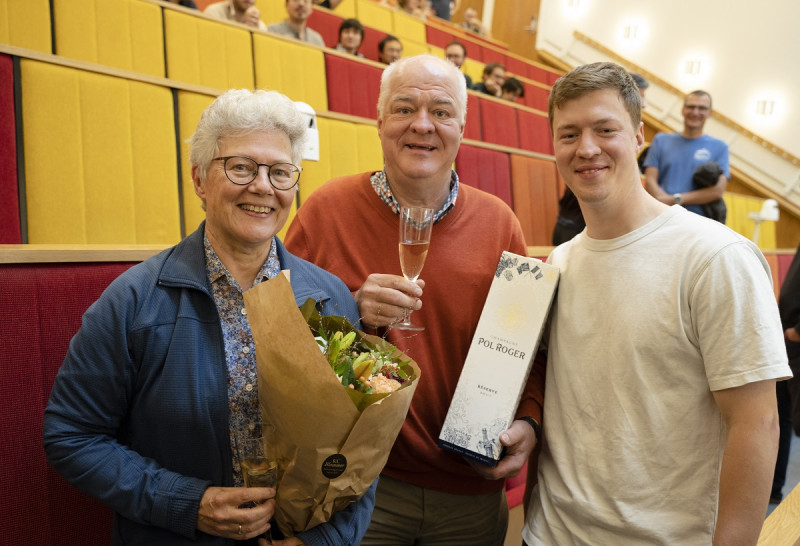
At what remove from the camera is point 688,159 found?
294 centimetres

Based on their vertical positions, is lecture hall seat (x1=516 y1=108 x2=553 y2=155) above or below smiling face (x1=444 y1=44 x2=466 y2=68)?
below

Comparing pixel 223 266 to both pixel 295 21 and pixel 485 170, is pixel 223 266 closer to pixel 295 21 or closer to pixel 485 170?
pixel 485 170

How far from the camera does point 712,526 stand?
751 mm

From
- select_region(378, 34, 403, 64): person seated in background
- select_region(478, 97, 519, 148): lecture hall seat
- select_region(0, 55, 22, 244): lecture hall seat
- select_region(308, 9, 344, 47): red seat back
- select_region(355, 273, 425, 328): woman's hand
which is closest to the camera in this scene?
select_region(355, 273, 425, 328): woman's hand

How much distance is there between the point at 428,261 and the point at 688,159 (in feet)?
7.93

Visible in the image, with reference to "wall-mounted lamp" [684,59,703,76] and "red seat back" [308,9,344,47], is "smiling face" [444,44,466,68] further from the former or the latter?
"wall-mounted lamp" [684,59,703,76]

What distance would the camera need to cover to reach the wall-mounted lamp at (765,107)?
18.2 ft

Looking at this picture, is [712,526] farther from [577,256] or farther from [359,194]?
[359,194]

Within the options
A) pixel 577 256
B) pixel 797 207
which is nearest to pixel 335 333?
pixel 577 256

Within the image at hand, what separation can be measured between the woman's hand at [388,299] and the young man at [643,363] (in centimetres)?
22

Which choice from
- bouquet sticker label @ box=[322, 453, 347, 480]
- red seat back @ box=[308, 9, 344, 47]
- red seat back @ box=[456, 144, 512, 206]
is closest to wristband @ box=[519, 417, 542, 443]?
bouquet sticker label @ box=[322, 453, 347, 480]

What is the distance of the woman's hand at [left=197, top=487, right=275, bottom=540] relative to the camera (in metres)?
0.67

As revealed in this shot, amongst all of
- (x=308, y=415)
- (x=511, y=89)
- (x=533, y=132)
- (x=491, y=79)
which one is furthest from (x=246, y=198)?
(x=511, y=89)

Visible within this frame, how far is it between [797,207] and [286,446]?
20.0 ft
